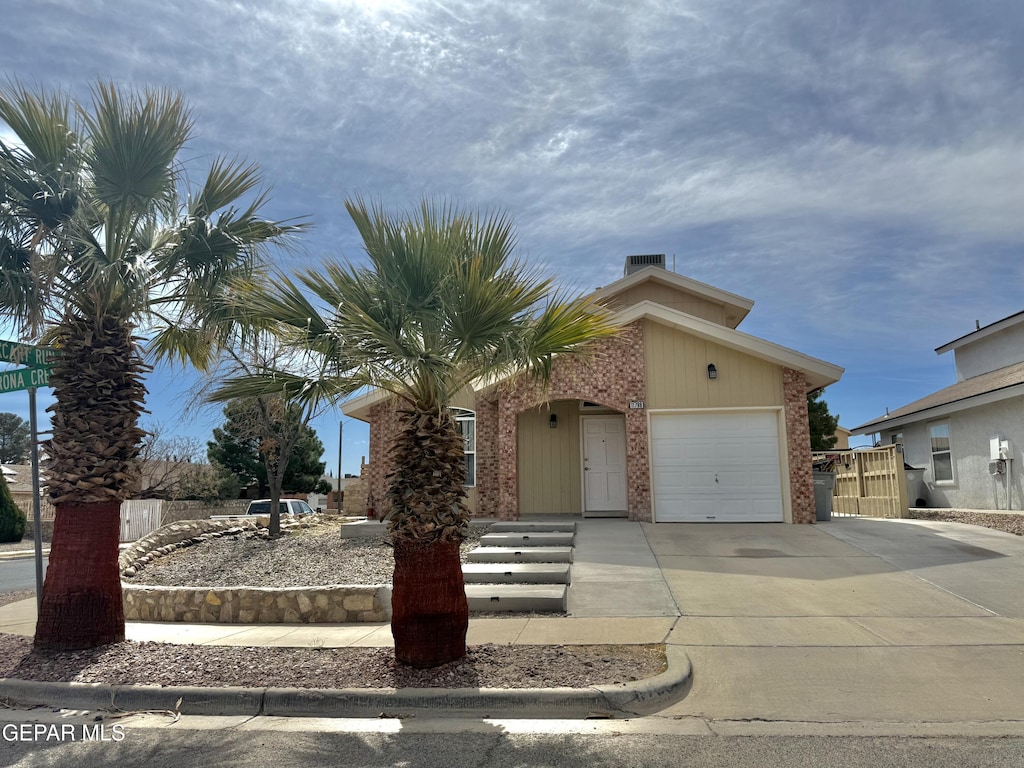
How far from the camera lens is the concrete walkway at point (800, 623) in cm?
562

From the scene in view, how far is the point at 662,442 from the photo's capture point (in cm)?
1460

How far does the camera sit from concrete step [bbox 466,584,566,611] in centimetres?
862

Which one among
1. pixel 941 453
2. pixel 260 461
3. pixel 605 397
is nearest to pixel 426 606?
pixel 605 397

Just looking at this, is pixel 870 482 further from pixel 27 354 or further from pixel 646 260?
pixel 27 354

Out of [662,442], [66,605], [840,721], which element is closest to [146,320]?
[66,605]

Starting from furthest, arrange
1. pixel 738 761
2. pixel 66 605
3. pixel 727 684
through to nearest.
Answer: pixel 66 605 < pixel 727 684 < pixel 738 761

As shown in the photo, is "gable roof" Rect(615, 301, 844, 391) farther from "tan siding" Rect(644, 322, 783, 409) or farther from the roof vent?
the roof vent

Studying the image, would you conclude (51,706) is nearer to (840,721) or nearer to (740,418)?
(840,721)

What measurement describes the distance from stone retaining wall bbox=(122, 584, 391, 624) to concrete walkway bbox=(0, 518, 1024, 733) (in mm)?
315

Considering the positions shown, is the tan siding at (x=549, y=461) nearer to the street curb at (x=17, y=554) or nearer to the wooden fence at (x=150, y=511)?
the street curb at (x=17, y=554)

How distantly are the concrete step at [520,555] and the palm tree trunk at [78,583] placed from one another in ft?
17.4

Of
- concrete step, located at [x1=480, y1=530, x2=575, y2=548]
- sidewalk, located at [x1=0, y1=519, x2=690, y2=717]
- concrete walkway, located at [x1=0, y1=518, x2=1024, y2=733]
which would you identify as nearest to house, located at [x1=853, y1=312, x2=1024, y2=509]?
concrete walkway, located at [x1=0, y1=518, x2=1024, y2=733]

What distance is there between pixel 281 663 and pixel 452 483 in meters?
2.41

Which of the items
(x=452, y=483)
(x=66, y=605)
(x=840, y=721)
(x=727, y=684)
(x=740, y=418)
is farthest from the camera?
(x=740, y=418)
